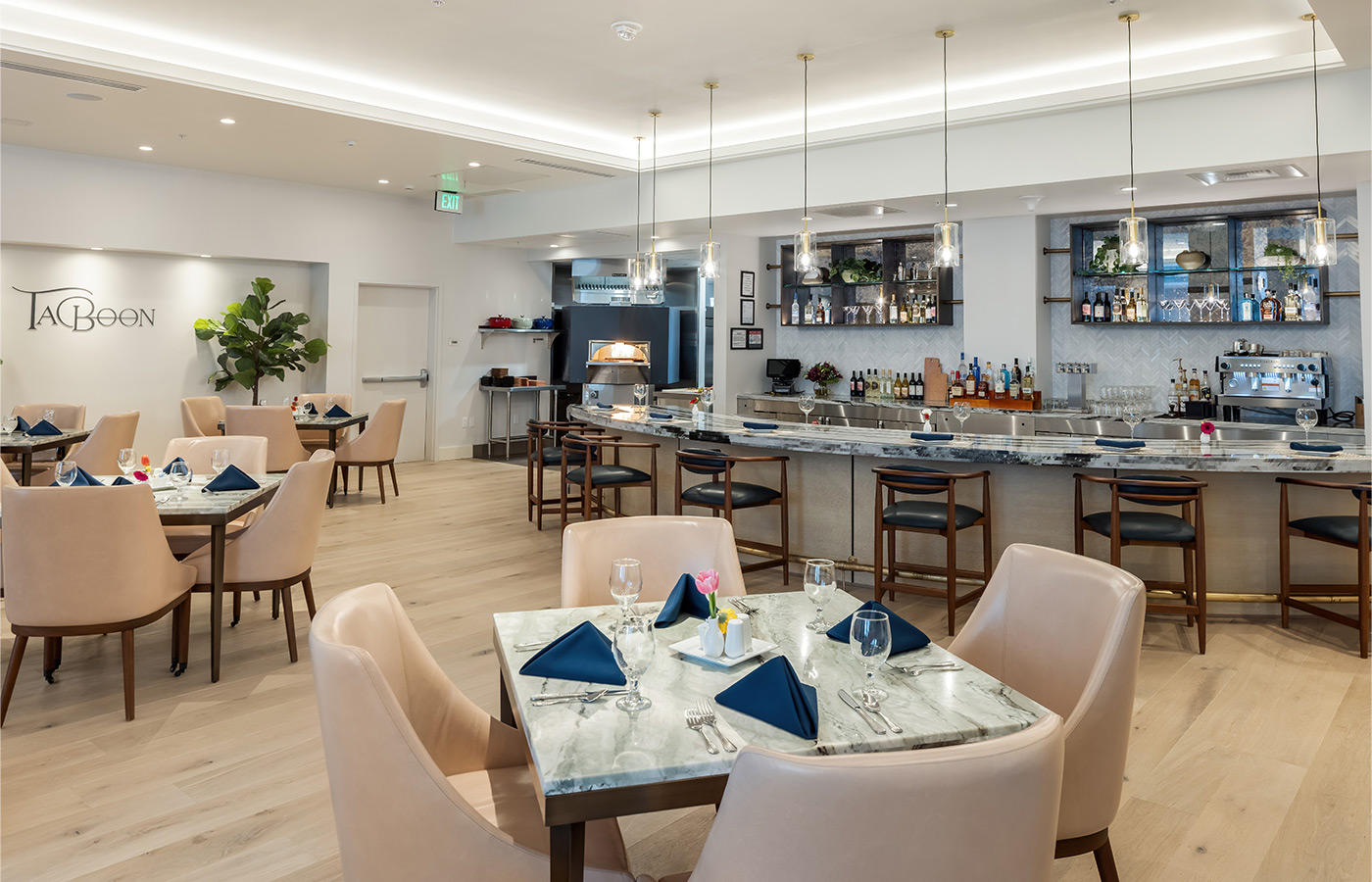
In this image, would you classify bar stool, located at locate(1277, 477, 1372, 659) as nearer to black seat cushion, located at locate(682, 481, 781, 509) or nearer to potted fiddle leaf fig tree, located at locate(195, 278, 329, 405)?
black seat cushion, located at locate(682, 481, 781, 509)

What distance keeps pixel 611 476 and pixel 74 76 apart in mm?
4185

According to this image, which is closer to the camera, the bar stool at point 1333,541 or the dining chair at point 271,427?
the bar stool at point 1333,541

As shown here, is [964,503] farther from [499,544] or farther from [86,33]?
[86,33]

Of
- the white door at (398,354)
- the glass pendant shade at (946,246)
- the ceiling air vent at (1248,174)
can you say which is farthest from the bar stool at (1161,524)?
the white door at (398,354)

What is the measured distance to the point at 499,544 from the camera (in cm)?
616

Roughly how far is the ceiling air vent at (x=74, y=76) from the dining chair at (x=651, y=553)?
16.3 ft

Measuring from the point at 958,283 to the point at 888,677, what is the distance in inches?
278

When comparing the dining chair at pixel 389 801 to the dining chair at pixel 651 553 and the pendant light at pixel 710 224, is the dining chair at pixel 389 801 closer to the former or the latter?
the dining chair at pixel 651 553

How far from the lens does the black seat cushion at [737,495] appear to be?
4.97 meters

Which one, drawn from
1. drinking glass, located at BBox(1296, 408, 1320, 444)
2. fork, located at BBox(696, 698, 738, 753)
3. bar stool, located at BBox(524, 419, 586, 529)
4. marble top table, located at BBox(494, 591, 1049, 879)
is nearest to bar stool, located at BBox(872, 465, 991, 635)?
drinking glass, located at BBox(1296, 408, 1320, 444)

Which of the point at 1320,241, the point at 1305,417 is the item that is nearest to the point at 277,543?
the point at 1320,241

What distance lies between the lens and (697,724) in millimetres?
1562

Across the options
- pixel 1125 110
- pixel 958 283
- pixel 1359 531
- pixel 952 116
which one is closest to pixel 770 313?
pixel 958 283

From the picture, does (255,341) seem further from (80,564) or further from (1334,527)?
(1334,527)
